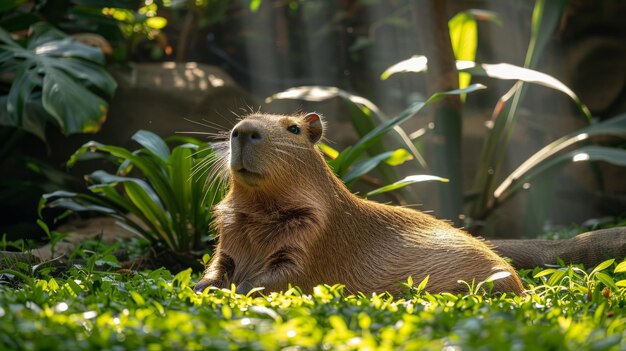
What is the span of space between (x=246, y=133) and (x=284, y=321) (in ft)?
4.46

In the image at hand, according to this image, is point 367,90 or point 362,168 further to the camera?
point 367,90

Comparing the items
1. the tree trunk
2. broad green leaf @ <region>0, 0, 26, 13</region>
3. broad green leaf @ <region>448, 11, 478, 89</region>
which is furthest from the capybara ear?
broad green leaf @ <region>0, 0, 26, 13</region>

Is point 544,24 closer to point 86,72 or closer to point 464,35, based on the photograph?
point 464,35

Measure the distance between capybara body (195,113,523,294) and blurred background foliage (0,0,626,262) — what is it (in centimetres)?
108

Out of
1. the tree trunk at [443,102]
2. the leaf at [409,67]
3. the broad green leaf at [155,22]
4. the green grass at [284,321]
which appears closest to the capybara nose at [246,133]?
the green grass at [284,321]

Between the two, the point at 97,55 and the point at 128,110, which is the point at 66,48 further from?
the point at 128,110

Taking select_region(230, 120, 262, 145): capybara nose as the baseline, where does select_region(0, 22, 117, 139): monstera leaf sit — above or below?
below

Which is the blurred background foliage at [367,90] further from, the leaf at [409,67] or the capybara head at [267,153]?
the capybara head at [267,153]

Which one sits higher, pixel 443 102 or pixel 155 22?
pixel 443 102

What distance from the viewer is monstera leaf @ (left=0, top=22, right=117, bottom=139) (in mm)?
5227

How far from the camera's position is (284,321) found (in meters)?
2.33

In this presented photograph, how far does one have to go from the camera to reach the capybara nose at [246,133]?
3.51m

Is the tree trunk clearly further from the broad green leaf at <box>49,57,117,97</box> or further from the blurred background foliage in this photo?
the broad green leaf at <box>49,57,117,97</box>

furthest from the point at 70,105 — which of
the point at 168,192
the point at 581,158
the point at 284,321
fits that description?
the point at 581,158
